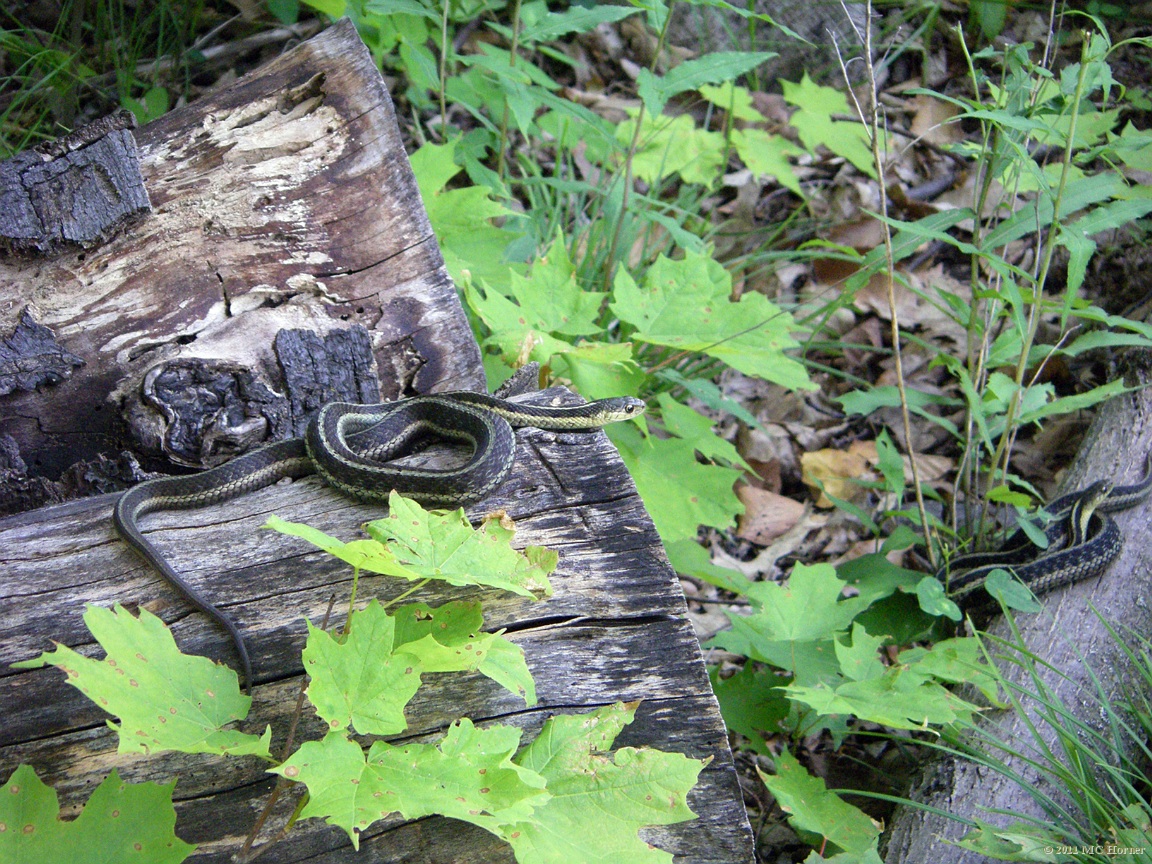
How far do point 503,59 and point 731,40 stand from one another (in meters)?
2.83

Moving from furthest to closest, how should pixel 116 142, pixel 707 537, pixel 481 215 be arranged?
Answer: pixel 707 537 → pixel 481 215 → pixel 116 142

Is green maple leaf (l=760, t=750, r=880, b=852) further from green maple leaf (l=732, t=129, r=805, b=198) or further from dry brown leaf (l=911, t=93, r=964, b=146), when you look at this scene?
dry brown leaf (l=911, t=93, r=964, b=146)

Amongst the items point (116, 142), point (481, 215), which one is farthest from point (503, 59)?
point (116, 142)

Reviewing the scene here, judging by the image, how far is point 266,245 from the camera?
10.7 feet

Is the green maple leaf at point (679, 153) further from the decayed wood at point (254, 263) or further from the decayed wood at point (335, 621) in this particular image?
the decayed wood at point (335, 621)

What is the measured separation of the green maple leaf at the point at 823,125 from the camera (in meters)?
5.14

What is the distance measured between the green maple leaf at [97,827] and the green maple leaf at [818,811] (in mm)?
1645

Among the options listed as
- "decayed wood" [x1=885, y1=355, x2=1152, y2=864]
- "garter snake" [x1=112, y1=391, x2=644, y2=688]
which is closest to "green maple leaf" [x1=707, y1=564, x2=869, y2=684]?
"decayed wood" [x1=885, y1=355, x2=1152, y2=864]

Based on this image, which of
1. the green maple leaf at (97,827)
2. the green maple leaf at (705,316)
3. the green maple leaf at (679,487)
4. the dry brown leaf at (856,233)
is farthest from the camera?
the dry brown leaf at (856,233)

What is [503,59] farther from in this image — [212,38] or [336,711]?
[336,711]

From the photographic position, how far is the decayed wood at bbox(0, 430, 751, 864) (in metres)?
2.03

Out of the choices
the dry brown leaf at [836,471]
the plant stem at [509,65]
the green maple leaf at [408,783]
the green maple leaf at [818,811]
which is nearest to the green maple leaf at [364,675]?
the green maple leaf at [408,783]

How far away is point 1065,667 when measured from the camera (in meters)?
3.04

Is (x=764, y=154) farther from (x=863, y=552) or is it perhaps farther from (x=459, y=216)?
(x=863, y=552)
